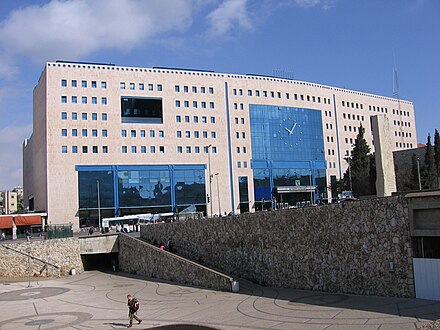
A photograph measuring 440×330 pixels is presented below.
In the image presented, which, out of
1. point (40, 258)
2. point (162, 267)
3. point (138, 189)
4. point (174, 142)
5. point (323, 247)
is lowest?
point (162, 267)

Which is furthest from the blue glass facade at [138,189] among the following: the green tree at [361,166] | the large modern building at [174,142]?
Answer: the green tree at [361,166]

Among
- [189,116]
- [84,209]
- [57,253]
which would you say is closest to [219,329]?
[57,253]

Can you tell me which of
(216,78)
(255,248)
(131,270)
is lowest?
(131,270)

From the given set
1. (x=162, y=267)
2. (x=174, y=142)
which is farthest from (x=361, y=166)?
(x=162, y=267)

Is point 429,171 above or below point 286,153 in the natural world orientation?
below

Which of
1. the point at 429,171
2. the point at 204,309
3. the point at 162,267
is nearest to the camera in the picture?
the point at 204,309

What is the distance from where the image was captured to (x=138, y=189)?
264 feet

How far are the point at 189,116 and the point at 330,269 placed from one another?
63.9 meters

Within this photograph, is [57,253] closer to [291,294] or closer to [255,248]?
[255,248]

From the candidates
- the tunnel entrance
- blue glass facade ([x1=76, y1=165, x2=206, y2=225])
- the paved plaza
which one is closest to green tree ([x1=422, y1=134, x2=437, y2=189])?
the paved plaza

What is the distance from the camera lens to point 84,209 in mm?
76188

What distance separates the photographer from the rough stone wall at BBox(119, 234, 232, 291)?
30942 millimetres

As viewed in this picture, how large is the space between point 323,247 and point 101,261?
35916mm

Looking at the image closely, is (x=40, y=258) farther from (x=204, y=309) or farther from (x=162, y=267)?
(x=204, y=309)
